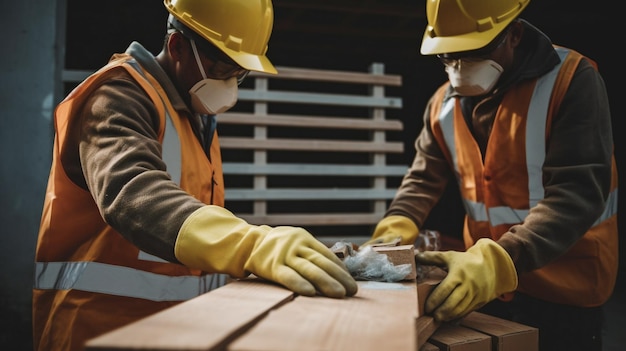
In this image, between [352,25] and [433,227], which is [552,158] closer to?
[352,25]

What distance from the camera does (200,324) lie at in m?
0.94

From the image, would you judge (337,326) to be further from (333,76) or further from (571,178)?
(333,76)

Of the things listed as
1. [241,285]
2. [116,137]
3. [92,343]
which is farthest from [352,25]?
[92,343]

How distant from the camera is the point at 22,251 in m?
3.55

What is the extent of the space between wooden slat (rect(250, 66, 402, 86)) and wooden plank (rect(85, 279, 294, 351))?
120 inches

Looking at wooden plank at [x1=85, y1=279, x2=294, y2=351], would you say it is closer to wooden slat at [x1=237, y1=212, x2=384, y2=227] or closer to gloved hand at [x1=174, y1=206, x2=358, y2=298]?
gloved hand at [x1=174, y1=206, x2=358, y2=298]

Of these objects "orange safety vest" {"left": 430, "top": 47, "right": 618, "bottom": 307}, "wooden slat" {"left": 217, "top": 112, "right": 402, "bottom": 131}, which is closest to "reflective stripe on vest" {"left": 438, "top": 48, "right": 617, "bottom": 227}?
"orange safety vest" {"left": 430, "top": 47, "right": 618, "bottom": 307}

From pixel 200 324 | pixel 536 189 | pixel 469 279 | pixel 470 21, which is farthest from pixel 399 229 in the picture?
pixel 200 324

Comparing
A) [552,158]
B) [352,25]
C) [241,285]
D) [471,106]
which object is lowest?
[241,285]

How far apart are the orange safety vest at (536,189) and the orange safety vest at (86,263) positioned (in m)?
1.50

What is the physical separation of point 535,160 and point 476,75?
48cm

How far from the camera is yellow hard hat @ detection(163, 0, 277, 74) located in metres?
2.11

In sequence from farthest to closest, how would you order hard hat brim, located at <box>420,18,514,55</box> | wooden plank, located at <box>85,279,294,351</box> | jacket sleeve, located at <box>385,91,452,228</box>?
jacket sleeve, located at <box>385,91,452,228</box> < hard hat brim, located at <box>420,18,514,55</box> < wooden plank, located at <box>85,279,294,351</box>

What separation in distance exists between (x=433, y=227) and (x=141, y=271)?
4.79m
